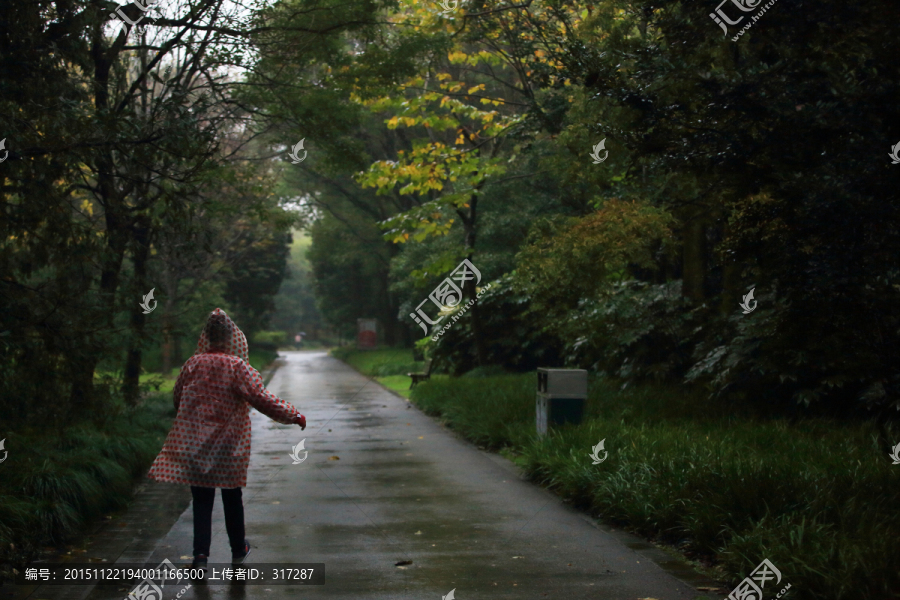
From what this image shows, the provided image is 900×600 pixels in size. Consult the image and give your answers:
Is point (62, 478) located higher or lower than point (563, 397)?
lower

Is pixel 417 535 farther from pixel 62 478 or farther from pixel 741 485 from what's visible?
pixel 62 478

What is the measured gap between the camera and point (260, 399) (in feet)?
19.4

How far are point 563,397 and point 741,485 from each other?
14.2 feet

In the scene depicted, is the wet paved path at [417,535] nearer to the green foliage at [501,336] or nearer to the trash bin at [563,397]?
the trash bin at [563,397]

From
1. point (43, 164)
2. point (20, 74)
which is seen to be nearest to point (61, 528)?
point (43, 164)

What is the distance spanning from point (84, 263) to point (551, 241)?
6810mm

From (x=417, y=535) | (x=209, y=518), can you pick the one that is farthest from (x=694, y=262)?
(x=209, y=518)

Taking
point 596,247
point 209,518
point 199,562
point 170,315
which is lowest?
point 199,562

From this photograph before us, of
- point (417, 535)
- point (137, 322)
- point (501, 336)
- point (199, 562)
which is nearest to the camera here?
point (199, 562)

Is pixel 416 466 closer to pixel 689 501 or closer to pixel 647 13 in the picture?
pixel 689 501

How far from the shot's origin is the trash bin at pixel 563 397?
10.5 m

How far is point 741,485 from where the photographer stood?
6.25m

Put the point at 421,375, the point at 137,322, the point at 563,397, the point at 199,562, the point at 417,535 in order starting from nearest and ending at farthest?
the point at 199,562, the point at 417,535, the point at 563,397, the point at 137,322, the point at 421,375

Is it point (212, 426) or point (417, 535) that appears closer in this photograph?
point (212, 426)
